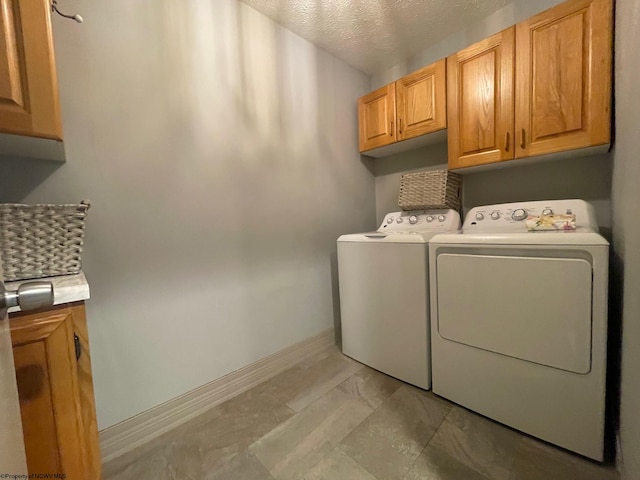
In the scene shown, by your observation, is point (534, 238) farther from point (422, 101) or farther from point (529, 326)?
point (422, 101)

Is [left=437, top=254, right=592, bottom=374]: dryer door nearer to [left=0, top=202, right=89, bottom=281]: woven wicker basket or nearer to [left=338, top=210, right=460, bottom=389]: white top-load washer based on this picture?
[left=338, top=210, right=460, bottom=389]: white top-load washer

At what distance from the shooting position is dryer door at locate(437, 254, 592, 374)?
1023 mm

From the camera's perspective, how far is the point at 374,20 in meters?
1.70

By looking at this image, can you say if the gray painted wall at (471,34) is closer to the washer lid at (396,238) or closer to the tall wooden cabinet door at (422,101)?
the tall wooden cabinet door at (422,101)

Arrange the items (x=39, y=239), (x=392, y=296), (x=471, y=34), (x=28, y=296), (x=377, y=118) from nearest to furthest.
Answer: (x=28, y=296) → (x=39, y=239) → (x=392, y=296) → (x=471, y=34) → (x=377, y=118)

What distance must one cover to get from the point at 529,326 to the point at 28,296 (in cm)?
159

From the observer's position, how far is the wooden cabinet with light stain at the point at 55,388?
2.08ft

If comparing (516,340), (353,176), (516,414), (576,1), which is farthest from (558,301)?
(353,176)

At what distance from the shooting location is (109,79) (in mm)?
1141

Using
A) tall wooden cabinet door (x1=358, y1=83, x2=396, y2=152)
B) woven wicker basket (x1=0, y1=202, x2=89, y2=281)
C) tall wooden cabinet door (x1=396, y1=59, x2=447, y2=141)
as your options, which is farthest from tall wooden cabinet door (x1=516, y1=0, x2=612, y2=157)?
woven wicker basket (x1=0, y1=202, x2=89, y2=281)

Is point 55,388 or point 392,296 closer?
point 55,388

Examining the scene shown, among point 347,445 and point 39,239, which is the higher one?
point 39,239

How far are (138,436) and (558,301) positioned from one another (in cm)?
196

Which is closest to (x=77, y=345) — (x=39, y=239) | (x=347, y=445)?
(x=39, y=239)
